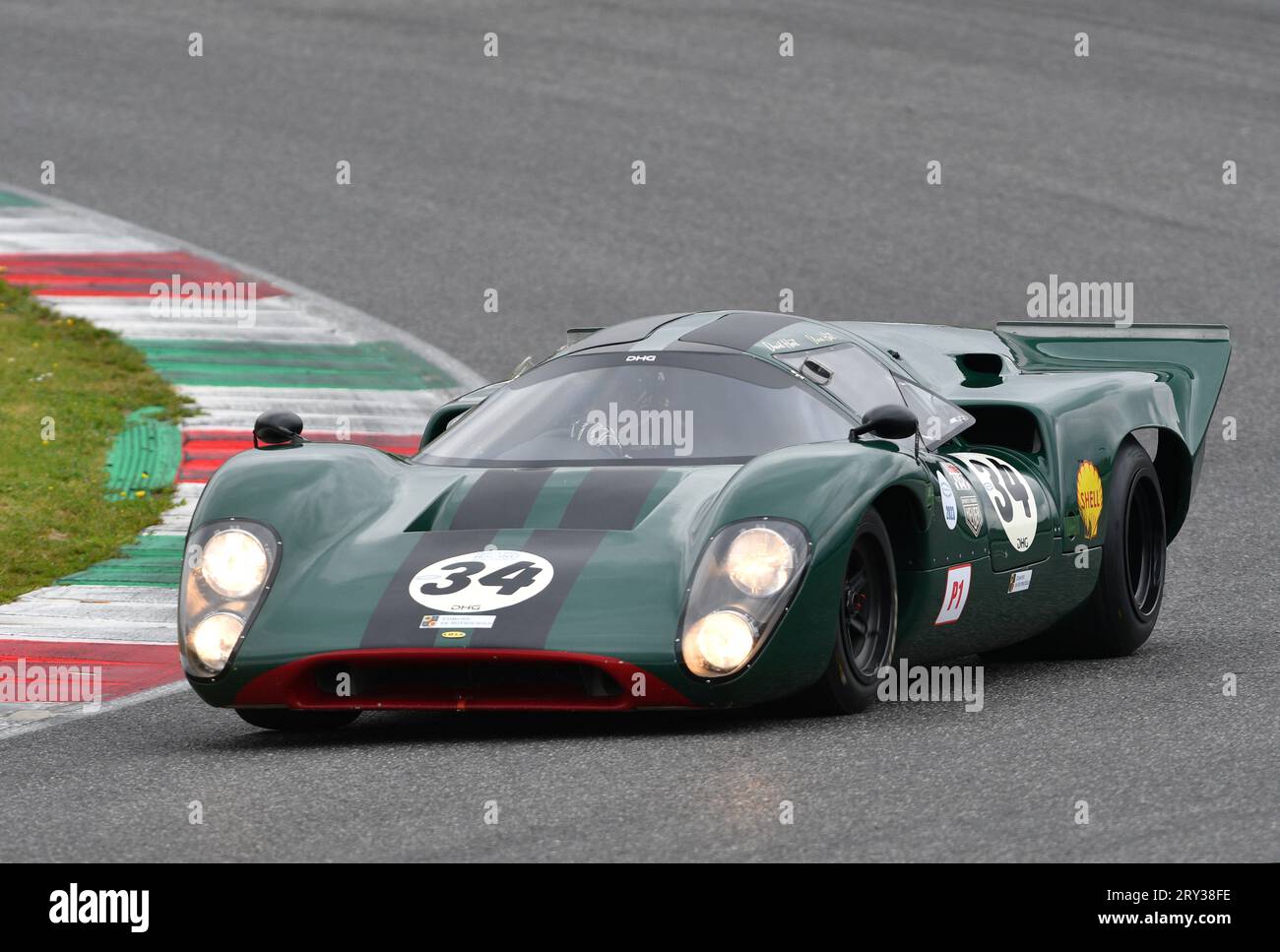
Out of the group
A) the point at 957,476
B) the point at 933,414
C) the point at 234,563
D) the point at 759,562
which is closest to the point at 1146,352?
the point at 933,414

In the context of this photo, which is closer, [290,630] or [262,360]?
[290,630]

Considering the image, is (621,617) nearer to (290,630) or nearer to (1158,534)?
(290,630)

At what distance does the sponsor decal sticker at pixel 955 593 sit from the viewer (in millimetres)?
6188

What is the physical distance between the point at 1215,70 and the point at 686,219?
6.78 m

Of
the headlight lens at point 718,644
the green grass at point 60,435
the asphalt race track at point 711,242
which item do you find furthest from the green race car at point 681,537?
the green grass at point 60,435

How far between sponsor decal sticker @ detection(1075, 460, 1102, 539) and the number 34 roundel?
292 mm

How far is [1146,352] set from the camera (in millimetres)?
8094

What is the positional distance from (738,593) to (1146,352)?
3.20 m

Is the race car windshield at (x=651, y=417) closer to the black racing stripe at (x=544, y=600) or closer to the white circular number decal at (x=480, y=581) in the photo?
the black racing stripe at (x=544, y=600)

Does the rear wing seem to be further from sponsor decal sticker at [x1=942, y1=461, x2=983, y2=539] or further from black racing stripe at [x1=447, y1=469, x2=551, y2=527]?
black racing stripe at [x1=447, y1=469, x2=551, y2=527]

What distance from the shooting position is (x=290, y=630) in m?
5.58

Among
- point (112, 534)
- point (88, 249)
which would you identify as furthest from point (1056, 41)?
point (112, 534)

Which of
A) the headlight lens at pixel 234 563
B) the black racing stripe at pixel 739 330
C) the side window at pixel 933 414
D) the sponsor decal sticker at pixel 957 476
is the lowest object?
the headlight lens at pixel 234 563

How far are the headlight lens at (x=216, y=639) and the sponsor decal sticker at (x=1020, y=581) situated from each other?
2297mm
